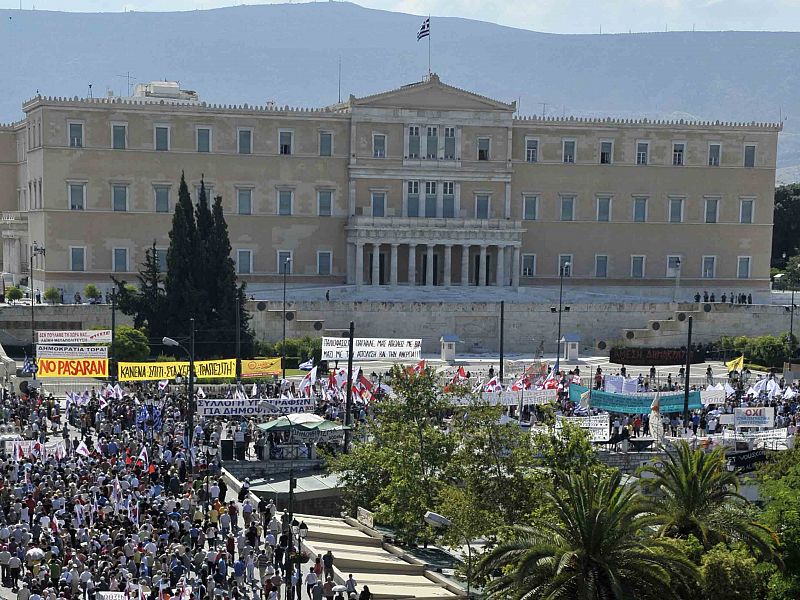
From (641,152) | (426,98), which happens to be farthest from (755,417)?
(641,152)

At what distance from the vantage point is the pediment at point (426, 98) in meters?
72.2

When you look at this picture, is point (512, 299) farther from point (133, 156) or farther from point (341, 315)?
point (133, 156)

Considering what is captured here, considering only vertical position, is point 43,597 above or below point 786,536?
below

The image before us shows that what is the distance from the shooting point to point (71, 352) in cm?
4362

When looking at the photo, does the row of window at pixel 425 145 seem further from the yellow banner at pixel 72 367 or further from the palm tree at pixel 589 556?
the palm tree at pixel 589 556

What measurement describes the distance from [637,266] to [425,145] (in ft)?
45.5

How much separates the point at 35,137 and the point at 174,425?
3657cm

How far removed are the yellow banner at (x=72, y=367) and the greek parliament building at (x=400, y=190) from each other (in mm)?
26021

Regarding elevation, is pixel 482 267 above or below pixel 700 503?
above

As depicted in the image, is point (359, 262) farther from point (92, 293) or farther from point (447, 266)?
point (92, 293)

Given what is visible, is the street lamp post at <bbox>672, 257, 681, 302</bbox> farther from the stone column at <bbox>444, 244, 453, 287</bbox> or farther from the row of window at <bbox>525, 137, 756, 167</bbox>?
the stone column at <bbox>444, 244, 453, 287</bbox>

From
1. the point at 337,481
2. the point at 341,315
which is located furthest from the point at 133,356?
the point at 337,481

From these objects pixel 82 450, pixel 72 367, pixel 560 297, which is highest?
pixel 560 297

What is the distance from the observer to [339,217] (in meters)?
72.8
